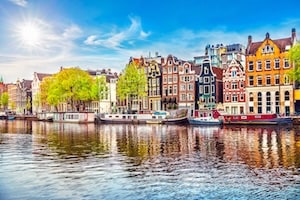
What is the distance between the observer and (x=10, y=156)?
28.1 metres

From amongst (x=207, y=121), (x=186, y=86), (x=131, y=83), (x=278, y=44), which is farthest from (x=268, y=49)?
(x=131, y=83)

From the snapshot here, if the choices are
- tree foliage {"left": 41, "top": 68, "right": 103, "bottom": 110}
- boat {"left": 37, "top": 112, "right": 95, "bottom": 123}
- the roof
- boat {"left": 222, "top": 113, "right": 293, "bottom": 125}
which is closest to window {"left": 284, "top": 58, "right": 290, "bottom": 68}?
the roof

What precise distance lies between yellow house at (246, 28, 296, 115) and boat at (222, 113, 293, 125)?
10.6 metres

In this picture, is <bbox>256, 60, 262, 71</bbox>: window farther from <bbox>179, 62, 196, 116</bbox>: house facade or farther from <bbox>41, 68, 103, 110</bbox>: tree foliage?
<bbox>41, 68, 103, 110</bbox>: tree foliage

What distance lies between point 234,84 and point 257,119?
56.4 feet

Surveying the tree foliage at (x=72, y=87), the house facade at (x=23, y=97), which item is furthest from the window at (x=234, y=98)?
the house facade at (x=23, y=97)

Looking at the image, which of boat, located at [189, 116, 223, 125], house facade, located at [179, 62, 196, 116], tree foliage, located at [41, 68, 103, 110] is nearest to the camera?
boat, located at [189, 116, 223, 125]

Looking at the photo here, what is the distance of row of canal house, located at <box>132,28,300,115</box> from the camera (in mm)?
77312

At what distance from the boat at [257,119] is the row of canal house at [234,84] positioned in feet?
35.1

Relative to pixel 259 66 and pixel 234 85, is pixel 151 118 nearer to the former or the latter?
pixel 234 85

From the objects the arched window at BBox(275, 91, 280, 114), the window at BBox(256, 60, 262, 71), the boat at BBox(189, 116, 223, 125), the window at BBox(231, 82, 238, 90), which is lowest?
the boat at BBox(189, 116, 223, 125)

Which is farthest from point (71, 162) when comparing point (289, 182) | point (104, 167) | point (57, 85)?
point (57, 85)

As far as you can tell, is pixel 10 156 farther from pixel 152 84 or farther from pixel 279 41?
pixel 152 84

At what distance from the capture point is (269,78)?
7919 cm
